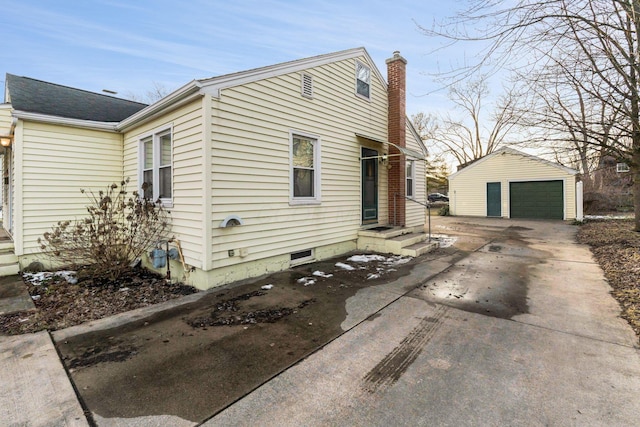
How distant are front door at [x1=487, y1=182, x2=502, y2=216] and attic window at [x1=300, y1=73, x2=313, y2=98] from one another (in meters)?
15.6

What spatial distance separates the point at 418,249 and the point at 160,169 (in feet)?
19.7

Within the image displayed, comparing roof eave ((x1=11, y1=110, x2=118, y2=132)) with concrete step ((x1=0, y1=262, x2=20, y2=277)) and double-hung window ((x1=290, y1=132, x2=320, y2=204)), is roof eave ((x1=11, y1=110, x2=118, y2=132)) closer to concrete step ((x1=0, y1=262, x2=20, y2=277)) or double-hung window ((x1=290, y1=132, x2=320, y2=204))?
concrete step ((x1=0, y1=262, x2=20, y2=277))

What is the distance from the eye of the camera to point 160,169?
5930 millimetres

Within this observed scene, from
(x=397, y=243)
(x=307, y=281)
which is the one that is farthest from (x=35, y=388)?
(x=397, y=243)

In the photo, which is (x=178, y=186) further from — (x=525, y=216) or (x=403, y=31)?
(x=525, y=216)

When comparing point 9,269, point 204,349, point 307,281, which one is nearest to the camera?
point 204,349

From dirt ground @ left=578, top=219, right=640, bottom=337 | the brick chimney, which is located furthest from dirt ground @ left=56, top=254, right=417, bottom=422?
the brick chimney

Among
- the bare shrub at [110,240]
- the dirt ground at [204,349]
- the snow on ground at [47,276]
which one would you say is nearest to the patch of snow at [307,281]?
the dirt ground at [204,349]

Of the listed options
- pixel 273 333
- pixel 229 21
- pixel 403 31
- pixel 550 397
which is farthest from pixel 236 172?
pixel 229 21

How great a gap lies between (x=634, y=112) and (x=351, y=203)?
548 cm

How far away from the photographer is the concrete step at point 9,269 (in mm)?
5715

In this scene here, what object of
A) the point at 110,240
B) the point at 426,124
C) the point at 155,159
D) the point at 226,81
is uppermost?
the point at 426,124

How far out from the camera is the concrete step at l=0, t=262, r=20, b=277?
5.71 m

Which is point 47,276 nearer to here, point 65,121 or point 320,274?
point 65,121
